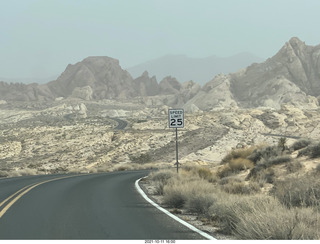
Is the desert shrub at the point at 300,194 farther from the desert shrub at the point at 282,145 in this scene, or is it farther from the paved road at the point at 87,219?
the desert shrub at the point at 282,145

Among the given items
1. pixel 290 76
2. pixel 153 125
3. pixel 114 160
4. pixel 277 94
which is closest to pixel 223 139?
pixel 114 160

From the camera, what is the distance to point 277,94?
151750 mm

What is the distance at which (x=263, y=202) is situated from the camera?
353 inches

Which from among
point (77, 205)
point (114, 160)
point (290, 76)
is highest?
point (290, 76)

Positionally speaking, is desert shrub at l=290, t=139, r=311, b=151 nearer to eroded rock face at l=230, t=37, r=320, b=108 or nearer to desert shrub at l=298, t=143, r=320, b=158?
desert shrub at l=298, t=143, r=320, b=158

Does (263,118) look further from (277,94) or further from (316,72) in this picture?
(316,72)

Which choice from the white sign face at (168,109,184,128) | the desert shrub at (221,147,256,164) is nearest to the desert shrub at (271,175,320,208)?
the white sign face at (168,109,184,128)

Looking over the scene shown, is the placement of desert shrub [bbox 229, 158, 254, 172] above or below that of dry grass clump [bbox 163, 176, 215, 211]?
below

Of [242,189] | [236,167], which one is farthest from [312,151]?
[242,189]

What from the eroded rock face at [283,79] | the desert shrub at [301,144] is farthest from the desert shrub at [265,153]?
the eroded rock face at [283,79]

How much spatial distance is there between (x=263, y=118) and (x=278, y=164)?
7780 cm

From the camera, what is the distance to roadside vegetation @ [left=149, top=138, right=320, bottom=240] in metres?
7.16

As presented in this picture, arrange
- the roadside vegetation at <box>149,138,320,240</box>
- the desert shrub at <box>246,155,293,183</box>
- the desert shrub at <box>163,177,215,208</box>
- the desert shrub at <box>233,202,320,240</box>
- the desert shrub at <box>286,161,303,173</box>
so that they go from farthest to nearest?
1. the desert shrub at <box>246,155,293,183</box>
2. the desert shrub at <box>286,161,303,173</box>
3. the desert shrub at <box>163,177,215,208</box>
4. the roadside vegetation at <box>149,138,320,240</box>
5. the desert shrub at <box>233,202,320,240</box>

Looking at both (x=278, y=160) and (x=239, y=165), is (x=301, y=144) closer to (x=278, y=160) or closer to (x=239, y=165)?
(x=239, y=165)
